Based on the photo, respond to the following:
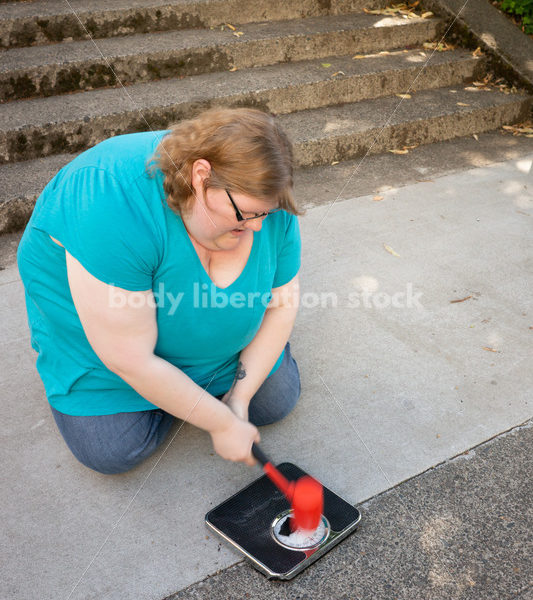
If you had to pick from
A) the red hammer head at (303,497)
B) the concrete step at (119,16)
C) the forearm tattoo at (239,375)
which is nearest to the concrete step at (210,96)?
the concrete step at (119,16)

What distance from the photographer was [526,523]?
1.80 metres

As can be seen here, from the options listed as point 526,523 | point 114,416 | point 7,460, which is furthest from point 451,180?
point 7,460

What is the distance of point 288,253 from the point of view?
1915 mm

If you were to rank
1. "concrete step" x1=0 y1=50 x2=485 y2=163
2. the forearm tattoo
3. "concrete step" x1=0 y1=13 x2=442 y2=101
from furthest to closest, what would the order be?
"concrete step" x1=0 y1=13 x2=442 y2=101 → "concrete step" x1=0 y1=50 x2=485 y2=163 → the forearm tattoo

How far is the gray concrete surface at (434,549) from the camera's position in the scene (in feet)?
5.28

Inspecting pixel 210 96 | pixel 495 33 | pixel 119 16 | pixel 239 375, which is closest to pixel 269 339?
pixel 239 375

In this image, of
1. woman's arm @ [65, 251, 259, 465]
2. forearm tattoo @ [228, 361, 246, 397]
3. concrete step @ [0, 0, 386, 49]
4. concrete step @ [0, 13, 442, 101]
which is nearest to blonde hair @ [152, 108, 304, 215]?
woman's arm @ [65, 251, 259, 465]

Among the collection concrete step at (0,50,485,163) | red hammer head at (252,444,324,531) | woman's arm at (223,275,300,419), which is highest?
concrete step at (0,50,485,163)

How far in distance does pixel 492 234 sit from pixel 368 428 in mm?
1665

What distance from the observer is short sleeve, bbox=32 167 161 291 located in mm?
1487

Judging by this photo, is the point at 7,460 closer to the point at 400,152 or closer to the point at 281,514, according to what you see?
the point at 281,514

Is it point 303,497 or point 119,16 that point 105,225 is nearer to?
point 303,497

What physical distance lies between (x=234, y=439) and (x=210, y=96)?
2.75 m

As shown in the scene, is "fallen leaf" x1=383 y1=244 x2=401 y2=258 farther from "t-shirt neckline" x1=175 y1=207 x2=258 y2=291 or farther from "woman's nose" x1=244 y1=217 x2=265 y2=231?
"woman's nose" x1=244 y1=217 x2=265 y2=231
